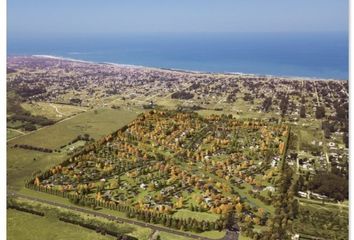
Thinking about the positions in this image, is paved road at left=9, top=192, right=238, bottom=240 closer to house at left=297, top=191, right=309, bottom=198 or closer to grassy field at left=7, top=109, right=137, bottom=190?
grassy field at left=7, top=109, right=137, bottom=190

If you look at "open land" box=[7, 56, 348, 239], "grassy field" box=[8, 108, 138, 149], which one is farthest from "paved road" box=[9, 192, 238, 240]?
"grassy field" box=[8, 108, 138, 149]

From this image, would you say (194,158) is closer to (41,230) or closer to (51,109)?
(41,230)

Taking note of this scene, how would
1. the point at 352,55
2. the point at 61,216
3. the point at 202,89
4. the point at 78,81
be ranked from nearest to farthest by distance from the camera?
the point at 352,55
the point at 61,216
the point at 202,89
the point at 78,81

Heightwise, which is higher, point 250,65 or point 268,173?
point 250,65

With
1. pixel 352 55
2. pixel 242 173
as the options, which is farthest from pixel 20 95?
pixel 352 55

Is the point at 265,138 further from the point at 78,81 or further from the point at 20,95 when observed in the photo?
the point at 78,81

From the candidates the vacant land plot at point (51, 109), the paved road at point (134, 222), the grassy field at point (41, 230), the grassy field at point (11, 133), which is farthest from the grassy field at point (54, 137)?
the grassy field at point (41, 230)

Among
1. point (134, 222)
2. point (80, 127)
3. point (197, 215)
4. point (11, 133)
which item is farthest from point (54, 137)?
point (197, 215)

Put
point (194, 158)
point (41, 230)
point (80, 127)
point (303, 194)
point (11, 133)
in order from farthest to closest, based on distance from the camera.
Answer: point (80, 127)
point (11, 133)
point (194, 158)
point (303, 194)
point (41, 230)
